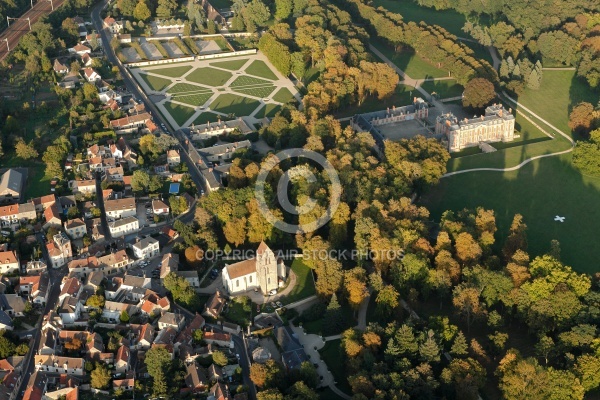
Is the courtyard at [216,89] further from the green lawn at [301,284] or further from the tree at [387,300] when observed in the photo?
the tree at [387,300]

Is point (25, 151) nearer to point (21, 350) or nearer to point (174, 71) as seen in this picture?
point (174, 71)

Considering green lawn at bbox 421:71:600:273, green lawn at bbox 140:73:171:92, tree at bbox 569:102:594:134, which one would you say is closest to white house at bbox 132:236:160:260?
green lawn at bbox 421:71:600:273

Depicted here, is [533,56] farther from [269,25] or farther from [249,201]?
[249,201]

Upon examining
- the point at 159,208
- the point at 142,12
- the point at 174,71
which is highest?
the point at 142,12

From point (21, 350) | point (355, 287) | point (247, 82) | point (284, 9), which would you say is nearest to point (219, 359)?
point (355, 287)

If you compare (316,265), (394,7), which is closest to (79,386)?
(316,265)

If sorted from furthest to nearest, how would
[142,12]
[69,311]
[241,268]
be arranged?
[142,12] < [241,268] < [69,311]

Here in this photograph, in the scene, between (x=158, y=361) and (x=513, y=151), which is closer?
(x=158, y=361)
